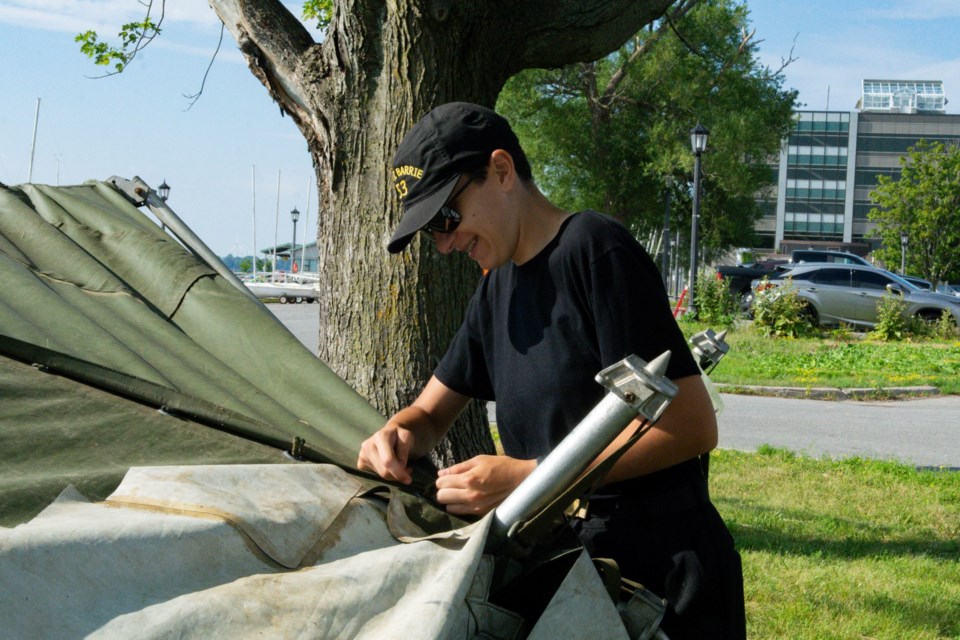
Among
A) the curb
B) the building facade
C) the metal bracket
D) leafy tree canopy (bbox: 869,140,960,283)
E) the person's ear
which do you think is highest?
the building facade

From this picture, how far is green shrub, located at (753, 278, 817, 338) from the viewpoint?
2083cm

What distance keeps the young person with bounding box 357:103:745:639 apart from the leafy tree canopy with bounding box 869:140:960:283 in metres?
49.0

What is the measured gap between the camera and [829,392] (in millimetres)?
13445

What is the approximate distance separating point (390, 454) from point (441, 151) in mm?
664

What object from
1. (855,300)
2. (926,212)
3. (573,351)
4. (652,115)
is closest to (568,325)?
(573,351)

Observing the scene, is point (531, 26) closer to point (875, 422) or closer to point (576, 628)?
point (576, 628)

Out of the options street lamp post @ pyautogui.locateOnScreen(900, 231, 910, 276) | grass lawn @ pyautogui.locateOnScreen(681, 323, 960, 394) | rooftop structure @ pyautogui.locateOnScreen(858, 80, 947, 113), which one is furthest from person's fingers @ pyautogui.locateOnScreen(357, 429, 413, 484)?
rooftop structure @ pyautogui.locateOnScreen(858, 80, 947, 113)

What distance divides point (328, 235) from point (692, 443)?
337cm

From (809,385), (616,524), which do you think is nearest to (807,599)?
(616,524)

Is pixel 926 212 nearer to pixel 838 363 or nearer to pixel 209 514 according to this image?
pixel 838 363

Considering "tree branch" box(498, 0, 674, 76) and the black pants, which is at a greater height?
"tree branch" box(498, 0, 674, 76)

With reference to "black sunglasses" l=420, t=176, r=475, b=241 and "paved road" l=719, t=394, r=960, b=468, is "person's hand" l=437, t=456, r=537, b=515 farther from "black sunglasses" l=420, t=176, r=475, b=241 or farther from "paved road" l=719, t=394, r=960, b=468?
"paved road" l=719, t=394, r=960, b=468

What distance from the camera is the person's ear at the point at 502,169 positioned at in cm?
216

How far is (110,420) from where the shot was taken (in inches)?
91.1
